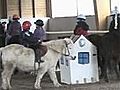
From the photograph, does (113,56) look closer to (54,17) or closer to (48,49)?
(48,49)

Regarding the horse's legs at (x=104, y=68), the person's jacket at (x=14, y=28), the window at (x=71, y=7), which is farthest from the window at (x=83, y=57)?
the window at (x=71, y=7)

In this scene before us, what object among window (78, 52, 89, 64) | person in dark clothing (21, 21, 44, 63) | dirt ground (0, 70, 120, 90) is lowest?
dirt ground (0, 70, 120, 90)

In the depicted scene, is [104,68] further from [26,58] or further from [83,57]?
[26,58]

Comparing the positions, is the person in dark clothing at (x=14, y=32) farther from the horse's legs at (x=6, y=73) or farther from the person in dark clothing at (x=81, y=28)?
the horse's legs at (x=6, y=73)

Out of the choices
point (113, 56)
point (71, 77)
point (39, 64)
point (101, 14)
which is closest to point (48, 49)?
point (39, 64)

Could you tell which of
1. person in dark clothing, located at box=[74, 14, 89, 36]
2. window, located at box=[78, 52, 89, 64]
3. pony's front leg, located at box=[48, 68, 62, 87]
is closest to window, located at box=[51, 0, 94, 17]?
person in dark clothing, located at box=[74, 14, 89, 36]

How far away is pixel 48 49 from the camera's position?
11.0m

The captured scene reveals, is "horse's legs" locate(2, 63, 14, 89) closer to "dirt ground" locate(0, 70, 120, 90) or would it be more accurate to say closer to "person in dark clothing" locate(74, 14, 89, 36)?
"dirt ground" locate(0, 70, 120, 90)

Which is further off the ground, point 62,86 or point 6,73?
point 6,73

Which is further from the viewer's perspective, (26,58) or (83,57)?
(83,57)

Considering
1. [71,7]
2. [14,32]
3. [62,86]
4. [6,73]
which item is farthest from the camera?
[71,7]

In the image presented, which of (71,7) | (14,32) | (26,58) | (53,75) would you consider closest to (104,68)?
(53,75)

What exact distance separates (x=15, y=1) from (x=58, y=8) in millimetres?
3317

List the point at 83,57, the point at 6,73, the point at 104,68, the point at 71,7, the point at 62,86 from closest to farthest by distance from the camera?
the point at 6,73, the point at 62,86, the point at 83,57, the point at 104,68, the point at 71,7
